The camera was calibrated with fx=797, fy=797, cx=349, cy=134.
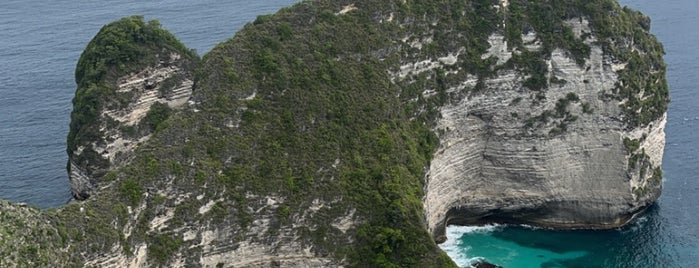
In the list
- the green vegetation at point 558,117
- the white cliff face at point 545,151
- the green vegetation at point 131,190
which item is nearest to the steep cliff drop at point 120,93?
the green vegetation at point 131,190

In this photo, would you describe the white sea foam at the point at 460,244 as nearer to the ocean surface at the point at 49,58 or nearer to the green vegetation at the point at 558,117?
the green vegetation at the point at 558,117

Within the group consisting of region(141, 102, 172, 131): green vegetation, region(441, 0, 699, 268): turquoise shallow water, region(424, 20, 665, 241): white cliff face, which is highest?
region(141, 102, 172, 131): green vegetation

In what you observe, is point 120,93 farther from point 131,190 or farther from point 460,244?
point 460,244

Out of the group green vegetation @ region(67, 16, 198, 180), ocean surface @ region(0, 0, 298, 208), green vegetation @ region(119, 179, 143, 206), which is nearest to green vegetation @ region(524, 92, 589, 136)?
green vegetation @ region(67, 16, 198, 180)

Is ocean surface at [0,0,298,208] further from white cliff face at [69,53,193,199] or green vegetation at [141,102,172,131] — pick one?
green vegetation at [141,102,172,131]

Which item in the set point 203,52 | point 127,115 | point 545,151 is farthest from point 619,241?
point 203,52
